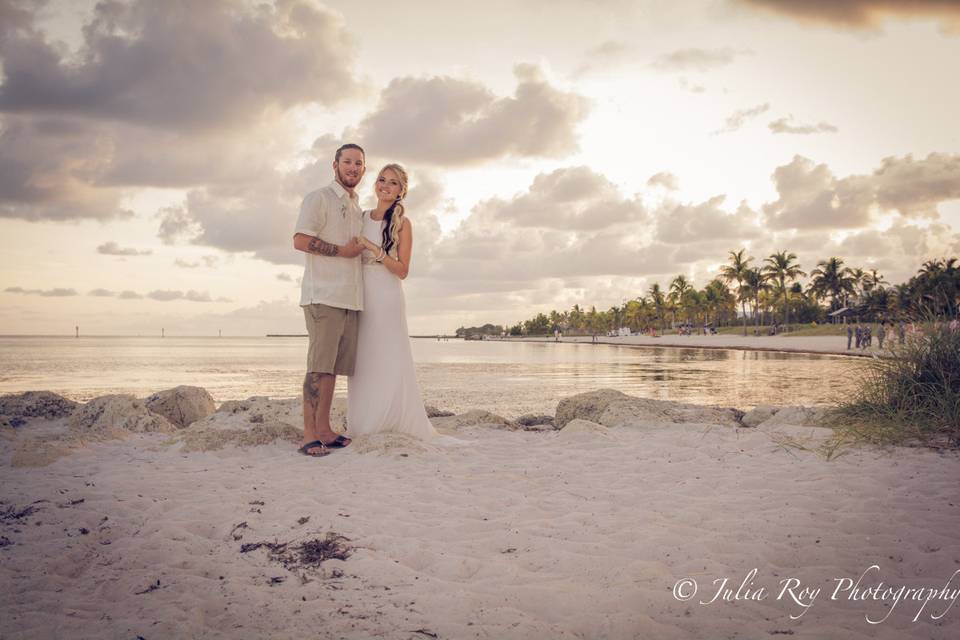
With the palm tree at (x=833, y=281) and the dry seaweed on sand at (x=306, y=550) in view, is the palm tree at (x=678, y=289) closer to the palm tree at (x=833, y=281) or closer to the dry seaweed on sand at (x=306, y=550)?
the palm tree at (x=833, y=281)

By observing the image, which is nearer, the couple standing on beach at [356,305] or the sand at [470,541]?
the sand at [470,541]

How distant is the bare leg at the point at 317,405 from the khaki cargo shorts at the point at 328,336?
100 millimetres

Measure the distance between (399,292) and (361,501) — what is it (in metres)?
2.23

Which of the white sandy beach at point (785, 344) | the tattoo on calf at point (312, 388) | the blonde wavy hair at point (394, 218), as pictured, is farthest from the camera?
the white sandy beach at point (785, 344)

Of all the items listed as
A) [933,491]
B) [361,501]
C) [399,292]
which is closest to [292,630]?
[361,501]

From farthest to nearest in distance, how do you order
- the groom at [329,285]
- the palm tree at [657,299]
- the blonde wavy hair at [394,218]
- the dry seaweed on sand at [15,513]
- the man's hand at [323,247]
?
the palm tree at [657,299], the blonde wavy hair at [394,218], the groom at [329,285], the man's hand at [323,247], the dry seaweed on sand at [15,513]

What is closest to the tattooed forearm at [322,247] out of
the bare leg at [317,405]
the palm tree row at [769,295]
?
the bare leg at [317,405]

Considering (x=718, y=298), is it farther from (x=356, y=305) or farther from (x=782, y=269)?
(x=356, y=305)

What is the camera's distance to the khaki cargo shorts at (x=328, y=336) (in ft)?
16.1

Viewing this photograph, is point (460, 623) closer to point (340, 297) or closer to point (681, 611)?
point (681, 611)

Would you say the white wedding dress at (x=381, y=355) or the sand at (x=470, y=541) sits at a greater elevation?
the white wedding dress at (x=381, y=355)

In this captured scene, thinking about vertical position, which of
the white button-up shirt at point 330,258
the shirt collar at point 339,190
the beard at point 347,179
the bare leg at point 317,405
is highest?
the beard at point 347,179

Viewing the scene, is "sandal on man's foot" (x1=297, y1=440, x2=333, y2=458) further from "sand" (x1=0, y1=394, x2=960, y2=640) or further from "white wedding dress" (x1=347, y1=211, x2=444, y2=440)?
"white wedding dress" (x1=347, y1=211, x2=444, y2=440)

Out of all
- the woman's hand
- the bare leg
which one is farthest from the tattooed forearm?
the bare leg
